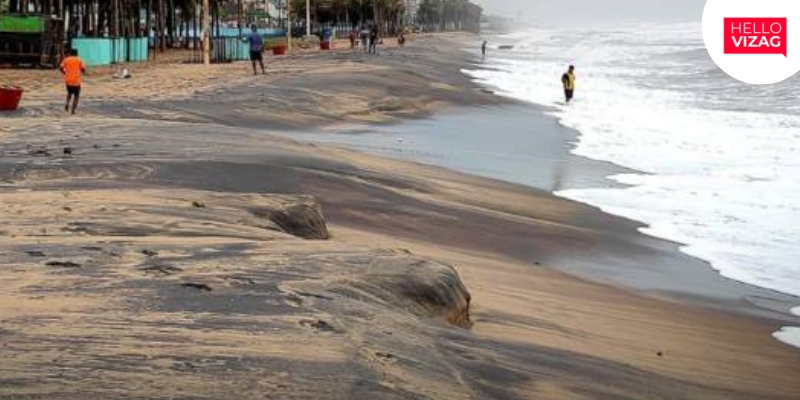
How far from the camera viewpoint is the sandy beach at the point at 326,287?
156 inches

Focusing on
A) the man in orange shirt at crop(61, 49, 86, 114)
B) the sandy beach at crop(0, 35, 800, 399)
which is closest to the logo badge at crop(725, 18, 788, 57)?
the sandy beach at crop(0, 35, 800, 399)

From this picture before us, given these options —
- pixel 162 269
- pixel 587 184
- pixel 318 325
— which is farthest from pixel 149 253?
pixel 587 184

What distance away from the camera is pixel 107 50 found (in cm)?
3978

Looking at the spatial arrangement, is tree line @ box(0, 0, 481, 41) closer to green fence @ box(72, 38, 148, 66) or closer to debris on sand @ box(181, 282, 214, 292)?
green fence @ box(72, 38, 148, 66)

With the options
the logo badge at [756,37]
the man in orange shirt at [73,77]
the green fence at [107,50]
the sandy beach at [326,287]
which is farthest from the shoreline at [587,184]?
the green fence at [107,50]

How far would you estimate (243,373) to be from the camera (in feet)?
12.4

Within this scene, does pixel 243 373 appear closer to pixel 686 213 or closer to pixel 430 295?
pixel 430 295

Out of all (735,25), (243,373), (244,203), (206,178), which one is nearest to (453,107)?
(735,25)

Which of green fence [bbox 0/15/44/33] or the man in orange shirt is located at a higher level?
green fence [bbox 0/15/44/33]

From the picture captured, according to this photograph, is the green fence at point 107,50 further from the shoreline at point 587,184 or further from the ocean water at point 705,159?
the shoreline at point 587,184

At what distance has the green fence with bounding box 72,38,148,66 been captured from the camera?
38.4 meters

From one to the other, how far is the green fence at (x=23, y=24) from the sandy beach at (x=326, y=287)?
20.3 m

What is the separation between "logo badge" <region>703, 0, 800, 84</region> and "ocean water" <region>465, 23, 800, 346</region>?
177cm

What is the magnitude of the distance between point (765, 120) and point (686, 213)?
1596cm
